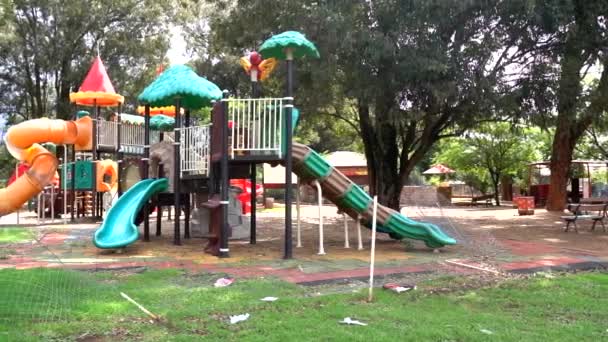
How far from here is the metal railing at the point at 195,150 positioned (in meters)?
11.4

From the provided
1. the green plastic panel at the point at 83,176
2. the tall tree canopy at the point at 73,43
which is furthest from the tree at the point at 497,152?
the green plastic panel at the point at 83,176

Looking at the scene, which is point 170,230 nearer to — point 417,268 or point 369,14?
point 369,14

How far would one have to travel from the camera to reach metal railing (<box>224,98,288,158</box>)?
34.5 feet

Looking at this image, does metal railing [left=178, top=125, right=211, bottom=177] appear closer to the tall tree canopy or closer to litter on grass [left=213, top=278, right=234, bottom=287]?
litter on grass [left=213, top=278, right=234, bottom=287]

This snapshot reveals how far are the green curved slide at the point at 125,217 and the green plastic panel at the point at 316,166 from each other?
3458 millimetres

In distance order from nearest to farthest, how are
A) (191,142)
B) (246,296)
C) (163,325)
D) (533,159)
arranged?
1. (163,325)
2. (246,296)
3. (191,142)
4. (533,159)

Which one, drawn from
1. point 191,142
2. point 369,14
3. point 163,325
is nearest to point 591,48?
point 369,14

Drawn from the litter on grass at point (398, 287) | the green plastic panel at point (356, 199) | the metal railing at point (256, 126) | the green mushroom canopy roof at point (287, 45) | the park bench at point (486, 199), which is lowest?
the litter on grass at point (398, 287)

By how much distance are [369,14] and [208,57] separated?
17.4 m

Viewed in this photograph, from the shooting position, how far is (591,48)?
47.9ft

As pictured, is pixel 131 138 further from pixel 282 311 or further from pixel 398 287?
pixel 282 311

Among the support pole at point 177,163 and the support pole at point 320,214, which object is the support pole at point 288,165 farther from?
the support pole at point 177,163

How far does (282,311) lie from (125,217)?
6752 mm

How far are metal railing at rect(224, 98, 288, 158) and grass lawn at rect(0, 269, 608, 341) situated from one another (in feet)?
10.7
